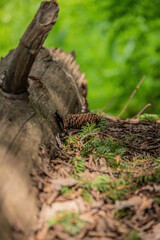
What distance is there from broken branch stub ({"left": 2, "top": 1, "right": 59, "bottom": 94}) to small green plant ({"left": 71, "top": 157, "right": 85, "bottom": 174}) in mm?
803

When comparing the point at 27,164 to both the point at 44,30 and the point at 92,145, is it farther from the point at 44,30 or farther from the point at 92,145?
the point at 44,30

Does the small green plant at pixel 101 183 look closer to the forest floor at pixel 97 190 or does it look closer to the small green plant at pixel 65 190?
the forest floor at pixel 97 190

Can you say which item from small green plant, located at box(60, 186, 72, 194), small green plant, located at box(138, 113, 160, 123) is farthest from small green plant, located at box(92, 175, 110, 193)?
small green plant, located at box(138, 113, 160, 123)

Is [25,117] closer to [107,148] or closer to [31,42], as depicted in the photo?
[31,42]

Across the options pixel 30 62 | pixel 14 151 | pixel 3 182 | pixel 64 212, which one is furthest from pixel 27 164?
pixel 30 62

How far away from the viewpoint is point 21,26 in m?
7.89

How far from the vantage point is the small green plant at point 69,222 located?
4.73 ft

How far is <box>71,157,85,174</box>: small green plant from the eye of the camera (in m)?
2.01

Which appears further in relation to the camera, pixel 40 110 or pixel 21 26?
pixel 21 26

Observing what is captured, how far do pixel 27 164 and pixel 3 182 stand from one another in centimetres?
31

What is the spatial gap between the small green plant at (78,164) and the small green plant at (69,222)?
0.48 metres

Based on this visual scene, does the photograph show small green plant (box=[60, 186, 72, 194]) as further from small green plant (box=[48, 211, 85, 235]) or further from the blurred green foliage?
the blurred green foliage

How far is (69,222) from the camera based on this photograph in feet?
4.84

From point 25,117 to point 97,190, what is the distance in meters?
0.84
